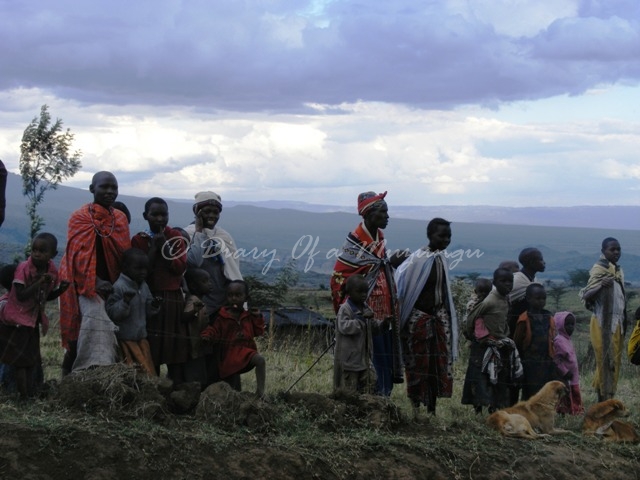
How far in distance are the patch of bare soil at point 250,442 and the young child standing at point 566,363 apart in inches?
60.2

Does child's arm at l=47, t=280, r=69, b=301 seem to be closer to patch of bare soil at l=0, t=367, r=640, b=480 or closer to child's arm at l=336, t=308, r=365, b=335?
patch of bare soil at l=0, t=367, r=640, b=480

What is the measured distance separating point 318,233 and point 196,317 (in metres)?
41.3

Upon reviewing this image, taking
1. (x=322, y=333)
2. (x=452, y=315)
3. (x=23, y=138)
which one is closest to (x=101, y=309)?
(x=452, y=315)

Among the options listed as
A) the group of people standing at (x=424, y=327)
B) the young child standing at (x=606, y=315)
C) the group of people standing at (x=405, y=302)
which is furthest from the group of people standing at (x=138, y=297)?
the young child standing at (x=606, y=315)

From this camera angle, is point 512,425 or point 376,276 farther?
point 376,276

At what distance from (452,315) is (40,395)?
3459 mm

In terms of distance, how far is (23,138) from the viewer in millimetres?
14312

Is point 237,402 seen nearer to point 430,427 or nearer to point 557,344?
point 430,427

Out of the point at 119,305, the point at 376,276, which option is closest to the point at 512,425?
the point at 376,276

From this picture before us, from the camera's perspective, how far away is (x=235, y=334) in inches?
308

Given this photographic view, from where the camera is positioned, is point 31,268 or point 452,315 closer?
point 31,268

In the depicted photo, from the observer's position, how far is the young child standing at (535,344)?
9.07 meters

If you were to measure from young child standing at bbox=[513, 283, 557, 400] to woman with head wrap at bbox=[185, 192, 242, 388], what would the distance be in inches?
106

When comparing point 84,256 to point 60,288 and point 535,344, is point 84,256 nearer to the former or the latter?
point 60,288
